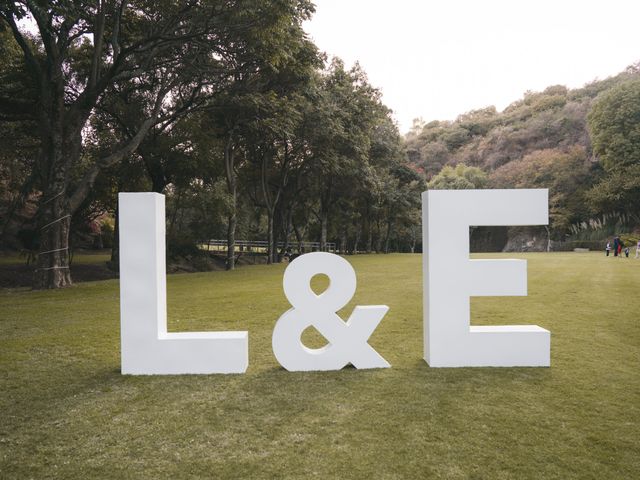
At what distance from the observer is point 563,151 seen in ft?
191

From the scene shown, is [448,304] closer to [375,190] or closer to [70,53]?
[70,53]

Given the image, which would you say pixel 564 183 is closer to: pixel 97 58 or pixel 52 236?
pixel 97 58

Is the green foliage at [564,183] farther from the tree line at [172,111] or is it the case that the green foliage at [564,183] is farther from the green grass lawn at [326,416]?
the green grass lawn at [326,416]

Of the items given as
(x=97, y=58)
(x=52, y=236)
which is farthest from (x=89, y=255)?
(x=97, y=58)

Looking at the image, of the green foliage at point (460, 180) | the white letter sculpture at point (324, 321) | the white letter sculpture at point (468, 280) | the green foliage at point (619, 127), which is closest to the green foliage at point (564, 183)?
the green foliage at point (619, 127)

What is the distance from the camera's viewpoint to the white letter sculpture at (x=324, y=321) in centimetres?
533

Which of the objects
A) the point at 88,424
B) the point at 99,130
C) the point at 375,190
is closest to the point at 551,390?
the point at 88,424

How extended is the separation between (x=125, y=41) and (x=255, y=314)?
13.4 meters

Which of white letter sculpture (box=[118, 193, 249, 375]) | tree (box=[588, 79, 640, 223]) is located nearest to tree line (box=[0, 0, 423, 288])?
white letter sculpture (box=[118, 193, 249, 375])

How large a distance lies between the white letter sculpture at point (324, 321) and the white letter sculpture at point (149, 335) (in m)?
0.57

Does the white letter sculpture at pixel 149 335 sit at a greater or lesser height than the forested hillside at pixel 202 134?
lesser

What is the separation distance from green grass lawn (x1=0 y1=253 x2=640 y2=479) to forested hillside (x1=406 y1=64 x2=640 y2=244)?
4445cm

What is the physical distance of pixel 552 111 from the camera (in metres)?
64.3

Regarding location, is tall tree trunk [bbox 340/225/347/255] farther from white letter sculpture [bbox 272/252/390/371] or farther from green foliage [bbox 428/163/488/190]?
white letter sculpture [bbox 272/252/390/371]
